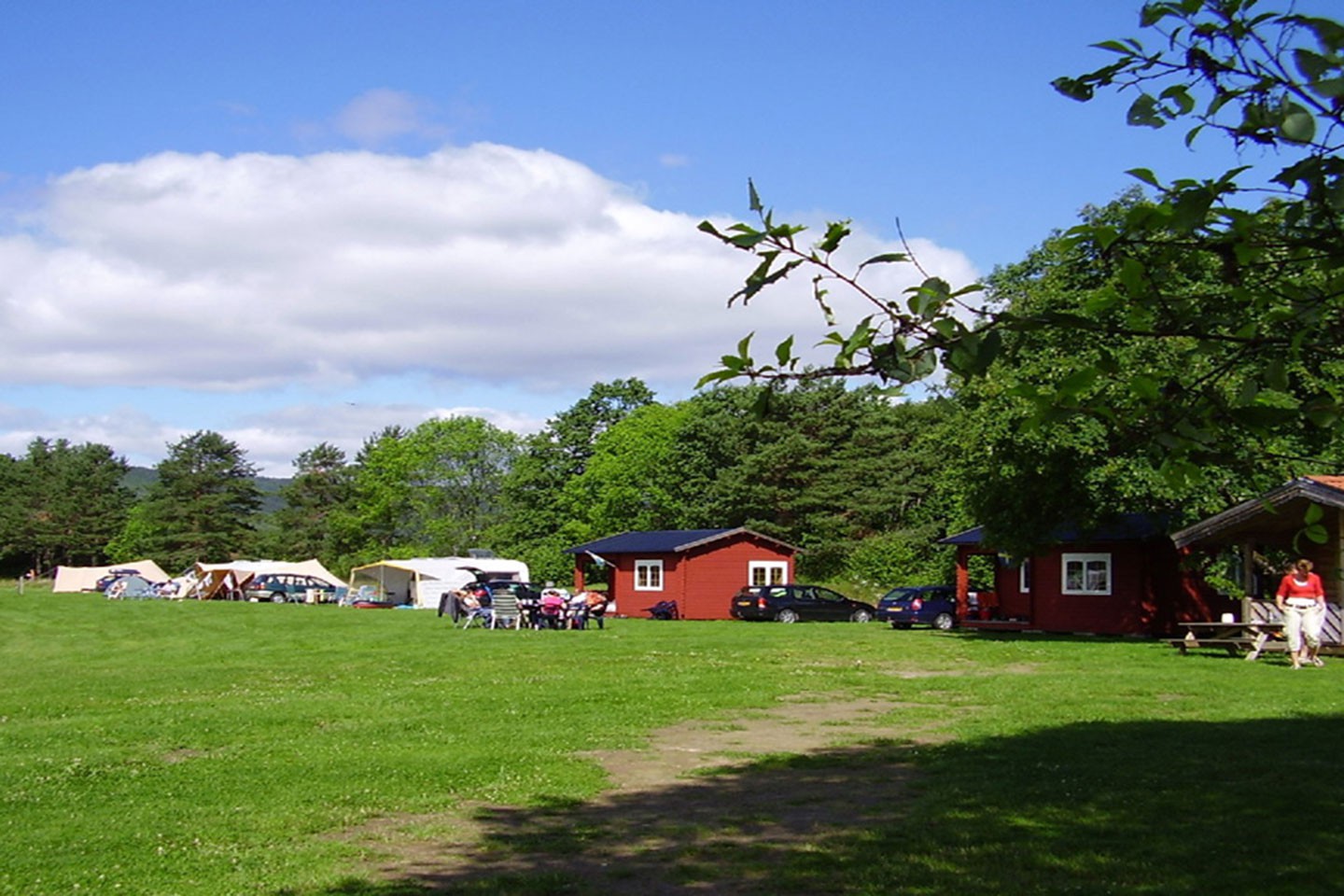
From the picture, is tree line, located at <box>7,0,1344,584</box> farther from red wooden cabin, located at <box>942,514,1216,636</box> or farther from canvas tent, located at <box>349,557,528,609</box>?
canvas tent, located at <box>349,557,528,609</box>

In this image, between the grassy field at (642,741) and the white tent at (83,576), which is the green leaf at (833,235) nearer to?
the grassy field at (642,741)

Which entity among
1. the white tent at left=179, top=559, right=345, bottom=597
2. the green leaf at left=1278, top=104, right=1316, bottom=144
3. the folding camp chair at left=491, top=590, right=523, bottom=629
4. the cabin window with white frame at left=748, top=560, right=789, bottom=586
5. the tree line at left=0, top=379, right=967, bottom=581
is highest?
the tree line at left=0, top=379, right=967, bottom=581

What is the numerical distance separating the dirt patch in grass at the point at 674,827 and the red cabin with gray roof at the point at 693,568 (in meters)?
A: 37.9

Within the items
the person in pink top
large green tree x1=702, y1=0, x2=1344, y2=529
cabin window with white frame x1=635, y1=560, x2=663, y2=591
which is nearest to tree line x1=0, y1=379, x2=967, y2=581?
cabin window with white frame x1=635, y1=560, x2=663, y2=591

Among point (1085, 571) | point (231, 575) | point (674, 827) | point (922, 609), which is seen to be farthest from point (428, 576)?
point (674, 827)

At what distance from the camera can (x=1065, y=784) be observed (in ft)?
31.2

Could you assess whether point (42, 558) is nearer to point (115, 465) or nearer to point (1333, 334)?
point (115, 465)

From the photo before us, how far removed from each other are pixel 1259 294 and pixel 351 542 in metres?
99.6

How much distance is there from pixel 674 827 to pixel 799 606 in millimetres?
35632

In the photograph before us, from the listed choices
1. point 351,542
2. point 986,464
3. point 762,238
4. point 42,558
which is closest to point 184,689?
point 762,238

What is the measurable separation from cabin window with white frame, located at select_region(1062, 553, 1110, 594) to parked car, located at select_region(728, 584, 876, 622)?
950cm

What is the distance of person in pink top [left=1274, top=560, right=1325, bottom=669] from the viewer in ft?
65.6

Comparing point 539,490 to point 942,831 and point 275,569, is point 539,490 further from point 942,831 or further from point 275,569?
point 942,831

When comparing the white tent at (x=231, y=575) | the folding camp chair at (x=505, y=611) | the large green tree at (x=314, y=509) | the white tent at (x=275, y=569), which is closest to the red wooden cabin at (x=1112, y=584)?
the folding camp chair at (x=505, y=611)
